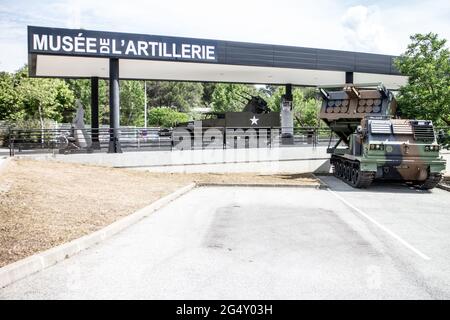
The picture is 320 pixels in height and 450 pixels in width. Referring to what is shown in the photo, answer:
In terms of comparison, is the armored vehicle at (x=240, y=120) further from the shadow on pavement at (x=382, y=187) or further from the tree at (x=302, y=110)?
the tree at (x=302, y=110)

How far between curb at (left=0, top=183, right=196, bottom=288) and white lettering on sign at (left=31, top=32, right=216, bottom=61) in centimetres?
1087

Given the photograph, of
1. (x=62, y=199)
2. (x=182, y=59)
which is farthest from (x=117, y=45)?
(x=62, y=199)

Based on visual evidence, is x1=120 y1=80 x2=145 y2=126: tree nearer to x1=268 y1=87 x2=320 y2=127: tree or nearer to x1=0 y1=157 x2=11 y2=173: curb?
x1=268 y1=87 x2=320 y2=127: tree

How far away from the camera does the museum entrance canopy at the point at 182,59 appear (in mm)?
17891

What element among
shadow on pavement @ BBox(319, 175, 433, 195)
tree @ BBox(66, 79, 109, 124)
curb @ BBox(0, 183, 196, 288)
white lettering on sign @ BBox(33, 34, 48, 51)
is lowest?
shadow on pavement @ BBox(319, 175, 433, 195)

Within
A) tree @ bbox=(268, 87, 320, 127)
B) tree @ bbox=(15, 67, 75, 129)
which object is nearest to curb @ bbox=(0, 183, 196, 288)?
tree @ bbox=(15, 67, 75, 129)

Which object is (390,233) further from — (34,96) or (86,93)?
(86,93)

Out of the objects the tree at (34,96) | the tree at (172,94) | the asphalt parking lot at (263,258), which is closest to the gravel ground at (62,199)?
the asphalt parking lot at (263,258)

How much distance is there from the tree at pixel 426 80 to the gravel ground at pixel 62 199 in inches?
273

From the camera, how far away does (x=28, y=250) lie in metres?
5.95

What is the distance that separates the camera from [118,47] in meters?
18.7

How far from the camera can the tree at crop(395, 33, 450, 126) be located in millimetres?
18359

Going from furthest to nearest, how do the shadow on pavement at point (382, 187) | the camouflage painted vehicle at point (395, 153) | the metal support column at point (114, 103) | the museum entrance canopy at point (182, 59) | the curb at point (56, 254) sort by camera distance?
the metal support column at point (114, 103), the museum entrance canopy at point (182, 59), the shadow on pavement at point (382, 187), the camouflage painted vehicle at point (395, 153), the curb at point (56, 254)

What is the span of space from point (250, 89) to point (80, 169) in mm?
53075
